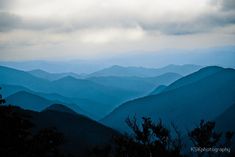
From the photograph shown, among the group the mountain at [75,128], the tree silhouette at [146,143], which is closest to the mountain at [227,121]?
the mountain at [75,128]

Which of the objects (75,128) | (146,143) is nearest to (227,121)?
(75,128)

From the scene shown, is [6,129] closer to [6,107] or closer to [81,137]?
[6,107]

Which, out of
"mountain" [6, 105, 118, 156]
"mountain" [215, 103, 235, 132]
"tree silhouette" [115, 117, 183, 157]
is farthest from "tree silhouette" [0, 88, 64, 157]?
"mountain" [215, 103, 235, 132]

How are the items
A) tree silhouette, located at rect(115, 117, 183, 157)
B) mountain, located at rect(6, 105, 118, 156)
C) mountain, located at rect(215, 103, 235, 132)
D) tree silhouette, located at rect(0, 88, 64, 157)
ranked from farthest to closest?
mountain, located at rect(215, 103, 235, 132) < mountain, located at rect(6, 105, 118, 156) < tree silhouette, located at rect(115, 117, 183, 157) < tree silhouette, located at rect(0, 88, 64, 157)

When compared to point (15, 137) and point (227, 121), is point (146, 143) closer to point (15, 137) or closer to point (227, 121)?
point (15, 137)

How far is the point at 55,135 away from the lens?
3331 centimetres

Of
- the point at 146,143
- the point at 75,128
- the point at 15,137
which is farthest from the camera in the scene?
the point at 75,128

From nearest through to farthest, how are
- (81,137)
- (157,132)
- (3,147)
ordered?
(3,147)
(157,132)
(81,137)

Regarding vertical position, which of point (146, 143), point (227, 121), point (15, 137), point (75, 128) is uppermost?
point (227, 121)

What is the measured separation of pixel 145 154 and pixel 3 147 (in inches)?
531

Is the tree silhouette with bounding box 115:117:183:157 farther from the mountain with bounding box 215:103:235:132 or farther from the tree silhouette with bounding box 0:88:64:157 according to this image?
the mountain with bounding box 215:103:235:132

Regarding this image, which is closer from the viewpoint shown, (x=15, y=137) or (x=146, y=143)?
(x=15, y=137)

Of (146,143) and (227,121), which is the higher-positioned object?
(227,121)

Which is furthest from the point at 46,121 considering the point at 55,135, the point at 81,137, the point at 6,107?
the point at 6,107
